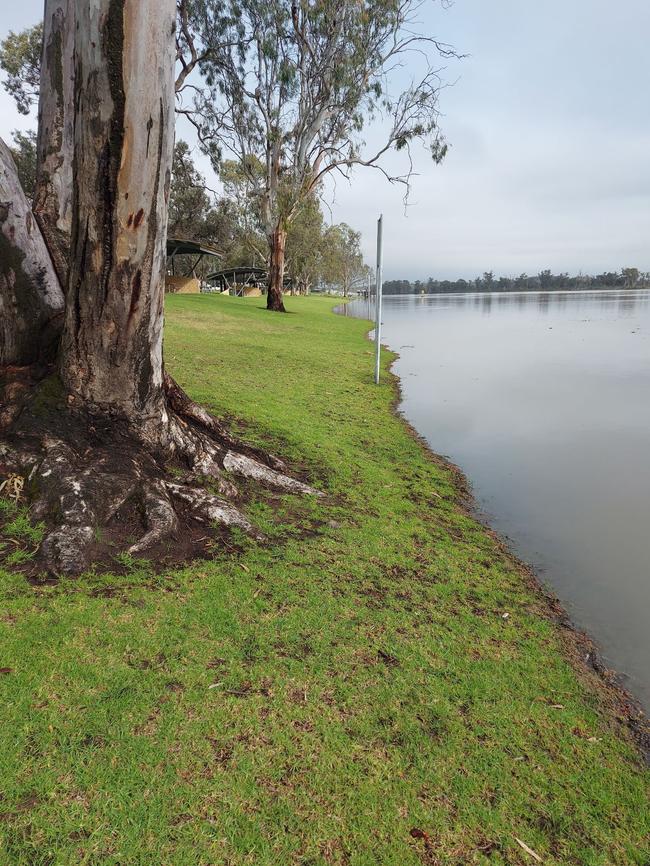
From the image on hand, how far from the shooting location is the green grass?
1.68m

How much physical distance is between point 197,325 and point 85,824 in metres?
14.7

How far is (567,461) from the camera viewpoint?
6.86m

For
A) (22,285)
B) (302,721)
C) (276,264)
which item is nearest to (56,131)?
(22,285)

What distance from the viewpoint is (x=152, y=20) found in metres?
2.80

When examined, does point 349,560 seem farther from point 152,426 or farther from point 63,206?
point 63,206

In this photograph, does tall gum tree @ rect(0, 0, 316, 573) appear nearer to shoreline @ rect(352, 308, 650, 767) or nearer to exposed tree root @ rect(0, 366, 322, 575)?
exposed tree root @ rect(0, 366, 322, 575)

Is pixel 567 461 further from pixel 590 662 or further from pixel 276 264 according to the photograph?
pixel 276 264

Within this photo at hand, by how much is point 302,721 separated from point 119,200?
9.10ft

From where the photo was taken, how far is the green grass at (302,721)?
1.68 meters

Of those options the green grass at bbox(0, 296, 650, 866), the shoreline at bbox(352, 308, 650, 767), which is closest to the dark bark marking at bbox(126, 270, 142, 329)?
the green grass at bbox(0, 296, 650, 866)

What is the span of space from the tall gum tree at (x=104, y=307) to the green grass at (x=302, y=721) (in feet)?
1.20

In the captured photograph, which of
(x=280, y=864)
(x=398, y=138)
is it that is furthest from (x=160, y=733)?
(x=398, y=138)

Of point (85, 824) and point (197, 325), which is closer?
point (85, 824)

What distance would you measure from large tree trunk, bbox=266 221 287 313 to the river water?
920 cm
